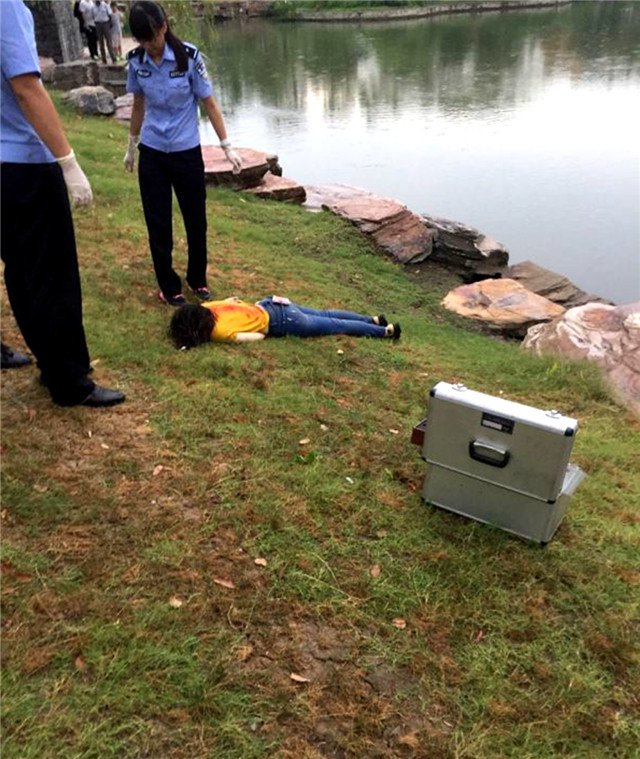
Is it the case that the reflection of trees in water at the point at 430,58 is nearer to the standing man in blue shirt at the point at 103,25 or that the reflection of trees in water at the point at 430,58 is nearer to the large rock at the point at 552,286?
the standing man in blue shirt at the point at 103,25

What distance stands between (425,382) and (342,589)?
6.28ft

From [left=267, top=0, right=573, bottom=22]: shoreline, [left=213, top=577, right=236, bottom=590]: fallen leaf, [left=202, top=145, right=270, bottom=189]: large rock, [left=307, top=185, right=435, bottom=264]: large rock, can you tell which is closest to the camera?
[left=213, top=577, right=236, bottom=590]: fallen leaf

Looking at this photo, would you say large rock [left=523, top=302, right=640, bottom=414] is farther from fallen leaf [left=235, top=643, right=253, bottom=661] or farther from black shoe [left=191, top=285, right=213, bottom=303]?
fallen leaf [left=235, top=643, right=253, bottom=661]

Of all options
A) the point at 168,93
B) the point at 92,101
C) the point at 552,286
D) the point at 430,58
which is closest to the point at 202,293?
→ the point at 168,93

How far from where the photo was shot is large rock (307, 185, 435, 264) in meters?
7.27

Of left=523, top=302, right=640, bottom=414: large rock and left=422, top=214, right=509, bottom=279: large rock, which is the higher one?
left=523, top=302, right=640, bottom=414: large rock

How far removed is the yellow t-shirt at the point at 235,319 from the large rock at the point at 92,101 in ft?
26.5

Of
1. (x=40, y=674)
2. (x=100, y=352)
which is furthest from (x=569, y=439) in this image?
(x=100, y=352)

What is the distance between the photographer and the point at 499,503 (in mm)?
2363

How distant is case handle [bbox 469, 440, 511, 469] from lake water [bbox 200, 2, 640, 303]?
242 inches

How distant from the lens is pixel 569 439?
2121 mm

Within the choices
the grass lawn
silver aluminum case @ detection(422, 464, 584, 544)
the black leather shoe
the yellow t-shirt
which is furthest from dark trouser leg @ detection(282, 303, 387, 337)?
silver aluminum case @ detection(422, 464, 584, 544)

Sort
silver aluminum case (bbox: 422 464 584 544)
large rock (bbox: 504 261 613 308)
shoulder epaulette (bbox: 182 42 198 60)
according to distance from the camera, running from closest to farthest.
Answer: silver aluminum case (bbox: 422 464 584 544)
shoulder epaulette (bbox: 182 42 198 60)
large rock (bbox: 504 261 613 308)

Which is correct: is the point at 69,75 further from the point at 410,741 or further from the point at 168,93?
the point at 410,741
